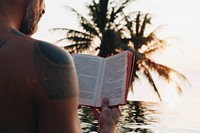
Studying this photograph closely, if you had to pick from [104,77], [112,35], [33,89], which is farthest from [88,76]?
[112,35]

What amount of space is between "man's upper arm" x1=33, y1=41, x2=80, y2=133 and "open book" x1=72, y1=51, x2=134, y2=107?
0.74 metres

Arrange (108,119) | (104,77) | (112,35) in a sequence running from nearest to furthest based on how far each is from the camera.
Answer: (108,119) → (104,77) → (112,35)

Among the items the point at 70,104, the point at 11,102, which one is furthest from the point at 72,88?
the point at 11,102

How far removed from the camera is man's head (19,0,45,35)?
55.5 inches

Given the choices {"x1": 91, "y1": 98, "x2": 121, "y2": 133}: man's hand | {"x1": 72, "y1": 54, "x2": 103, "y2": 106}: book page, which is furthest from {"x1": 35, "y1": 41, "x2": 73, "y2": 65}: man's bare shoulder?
{"x1": 72, "y1": 54, "x2": 103, "y2": 106}: book page

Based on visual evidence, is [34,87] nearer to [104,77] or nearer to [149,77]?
[104,77]

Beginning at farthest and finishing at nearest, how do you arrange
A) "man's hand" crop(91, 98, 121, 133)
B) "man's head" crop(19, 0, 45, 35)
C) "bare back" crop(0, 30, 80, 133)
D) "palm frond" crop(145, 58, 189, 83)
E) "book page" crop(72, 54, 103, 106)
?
"palm frond" crop(145, 58, 189, 83) < "book page" crop(72, 54, 103, 106) < "man's hand" crop(91, 98, 121, 133) < "man's head" crop(19, 0, 45, 35) < "bare back" crop(0, 30, 80, 133)

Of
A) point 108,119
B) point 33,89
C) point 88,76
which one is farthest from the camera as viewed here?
point 88,76

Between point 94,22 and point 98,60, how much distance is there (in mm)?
26872

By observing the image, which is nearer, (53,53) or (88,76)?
(53,53)

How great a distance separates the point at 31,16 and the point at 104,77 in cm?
98

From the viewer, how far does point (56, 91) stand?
1340 mm

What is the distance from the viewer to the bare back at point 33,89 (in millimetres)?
1304

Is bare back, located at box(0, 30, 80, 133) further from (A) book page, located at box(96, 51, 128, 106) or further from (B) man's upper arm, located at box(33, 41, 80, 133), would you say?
(A) book page, located at box(96, 51, 128, 106)
